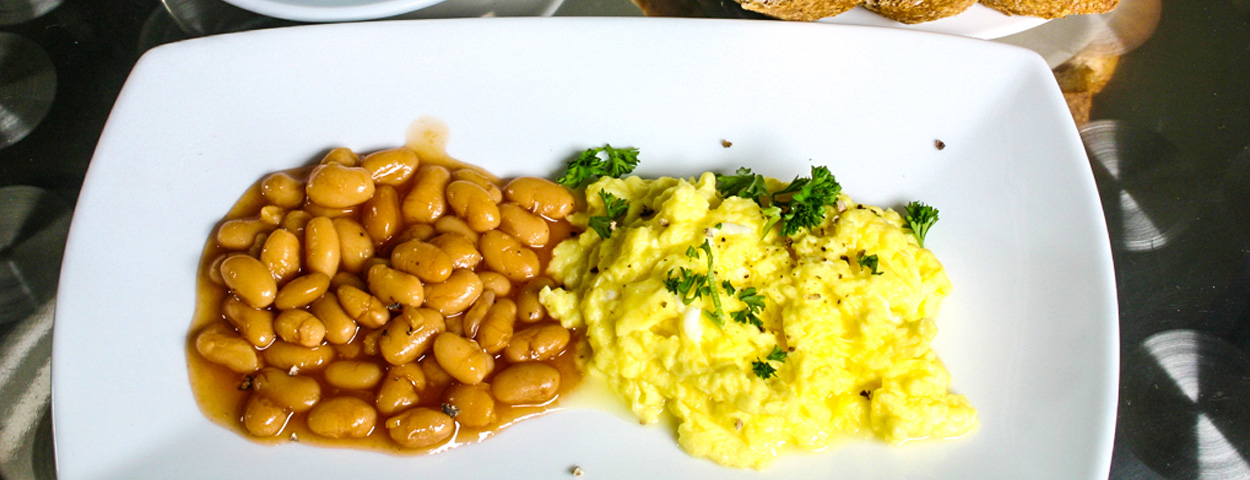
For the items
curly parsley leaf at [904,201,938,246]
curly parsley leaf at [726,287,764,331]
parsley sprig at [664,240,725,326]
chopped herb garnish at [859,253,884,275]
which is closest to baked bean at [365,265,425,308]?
parsley sprig at [664,240,725,326]

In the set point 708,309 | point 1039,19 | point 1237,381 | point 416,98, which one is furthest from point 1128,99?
point 416,98

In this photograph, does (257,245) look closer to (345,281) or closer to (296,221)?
(296,221)

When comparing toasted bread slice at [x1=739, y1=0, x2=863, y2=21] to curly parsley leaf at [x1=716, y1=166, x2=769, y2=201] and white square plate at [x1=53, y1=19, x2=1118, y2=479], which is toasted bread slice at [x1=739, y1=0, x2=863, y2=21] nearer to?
white square plate at [x1=53, y1=19, x2=1118, y2=479]

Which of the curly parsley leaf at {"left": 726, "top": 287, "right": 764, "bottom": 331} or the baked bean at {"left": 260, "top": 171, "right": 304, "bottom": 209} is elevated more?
the baked bean at {"left": 260, "top": 171, "right": 304, "bottom": 209}

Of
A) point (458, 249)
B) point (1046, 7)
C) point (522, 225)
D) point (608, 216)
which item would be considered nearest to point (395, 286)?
point (458, 249)

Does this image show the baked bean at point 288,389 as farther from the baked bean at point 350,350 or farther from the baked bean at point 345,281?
the baked bean at point 345,281

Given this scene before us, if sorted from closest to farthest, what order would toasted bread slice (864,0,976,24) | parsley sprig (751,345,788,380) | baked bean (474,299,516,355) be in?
parsley sprig (751,345,788,380) → baked bean (474,299,516,355) → toasted bread slice (864,0,976,24)

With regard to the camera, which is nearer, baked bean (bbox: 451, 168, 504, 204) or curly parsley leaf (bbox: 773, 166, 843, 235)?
curly parsley leaf (bbox: 773, 166, 843, 235)
